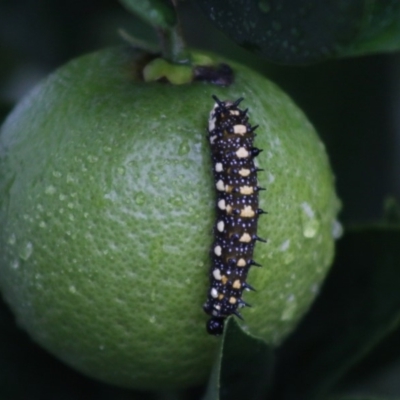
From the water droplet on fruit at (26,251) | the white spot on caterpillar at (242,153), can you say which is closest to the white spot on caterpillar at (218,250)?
the white spot on caterpillar at (242,153)

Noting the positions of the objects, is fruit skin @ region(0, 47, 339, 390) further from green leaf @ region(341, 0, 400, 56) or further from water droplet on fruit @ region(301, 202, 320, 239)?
green leaf @ region(341, 0, 400, 56)

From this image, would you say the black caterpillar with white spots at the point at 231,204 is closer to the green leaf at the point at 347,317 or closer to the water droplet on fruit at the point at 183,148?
the water droplet on fruit at the point at 183,148

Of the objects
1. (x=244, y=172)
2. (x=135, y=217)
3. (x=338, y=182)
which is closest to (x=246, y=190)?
(x=244, y=172)

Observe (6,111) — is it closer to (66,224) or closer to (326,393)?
(66,224)

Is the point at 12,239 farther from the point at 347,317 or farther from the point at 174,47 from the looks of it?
the point at 347,317

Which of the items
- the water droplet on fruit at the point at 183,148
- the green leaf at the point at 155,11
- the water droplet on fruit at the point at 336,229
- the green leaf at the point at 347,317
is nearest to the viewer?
the green leaf at the point at 155,11

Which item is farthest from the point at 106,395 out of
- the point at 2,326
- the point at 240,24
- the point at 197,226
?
the point at 240,24
